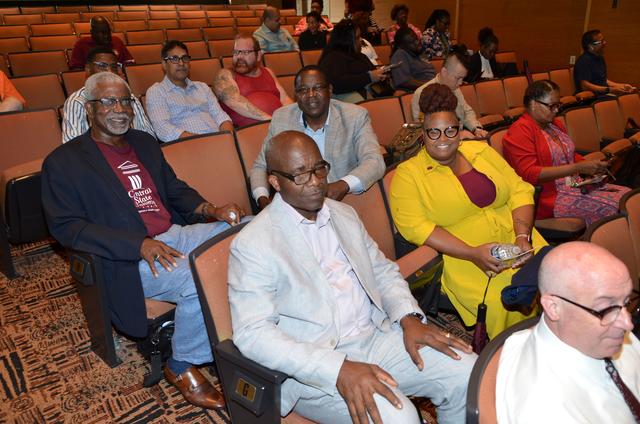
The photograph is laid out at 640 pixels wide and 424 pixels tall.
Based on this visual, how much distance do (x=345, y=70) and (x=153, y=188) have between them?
2.53 metres

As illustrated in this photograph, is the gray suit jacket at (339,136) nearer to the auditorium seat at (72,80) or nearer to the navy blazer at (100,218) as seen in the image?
the navy blazer at (100,218)

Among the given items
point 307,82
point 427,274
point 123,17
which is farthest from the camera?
point 123,17

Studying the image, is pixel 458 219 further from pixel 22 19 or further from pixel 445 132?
pixel 22 19

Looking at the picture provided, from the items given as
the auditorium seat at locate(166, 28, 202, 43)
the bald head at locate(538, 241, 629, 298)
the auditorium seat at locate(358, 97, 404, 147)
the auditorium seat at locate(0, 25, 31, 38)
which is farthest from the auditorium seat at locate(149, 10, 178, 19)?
the bald head at locate(538, 241, 629, 298)

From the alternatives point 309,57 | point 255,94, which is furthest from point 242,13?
point 255,94

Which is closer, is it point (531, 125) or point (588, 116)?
point (531, 125)

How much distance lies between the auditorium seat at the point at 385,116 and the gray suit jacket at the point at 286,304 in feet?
8.18

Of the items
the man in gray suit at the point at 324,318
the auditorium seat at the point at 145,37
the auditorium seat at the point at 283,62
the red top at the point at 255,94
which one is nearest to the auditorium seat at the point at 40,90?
the red top at the point at 255,94

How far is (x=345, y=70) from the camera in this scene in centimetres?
446

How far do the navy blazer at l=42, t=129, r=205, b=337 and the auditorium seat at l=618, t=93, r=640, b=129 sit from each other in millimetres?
4825

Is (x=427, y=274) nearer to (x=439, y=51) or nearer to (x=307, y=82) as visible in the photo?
(x=307, y=82)

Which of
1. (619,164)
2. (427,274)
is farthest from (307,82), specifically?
(619,164)

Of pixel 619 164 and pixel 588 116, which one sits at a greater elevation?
pixel 588 116

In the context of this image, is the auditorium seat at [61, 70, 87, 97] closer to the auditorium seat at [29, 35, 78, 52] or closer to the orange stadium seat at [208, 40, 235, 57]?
the auditorium seat at [29, 35, 78, 52]
